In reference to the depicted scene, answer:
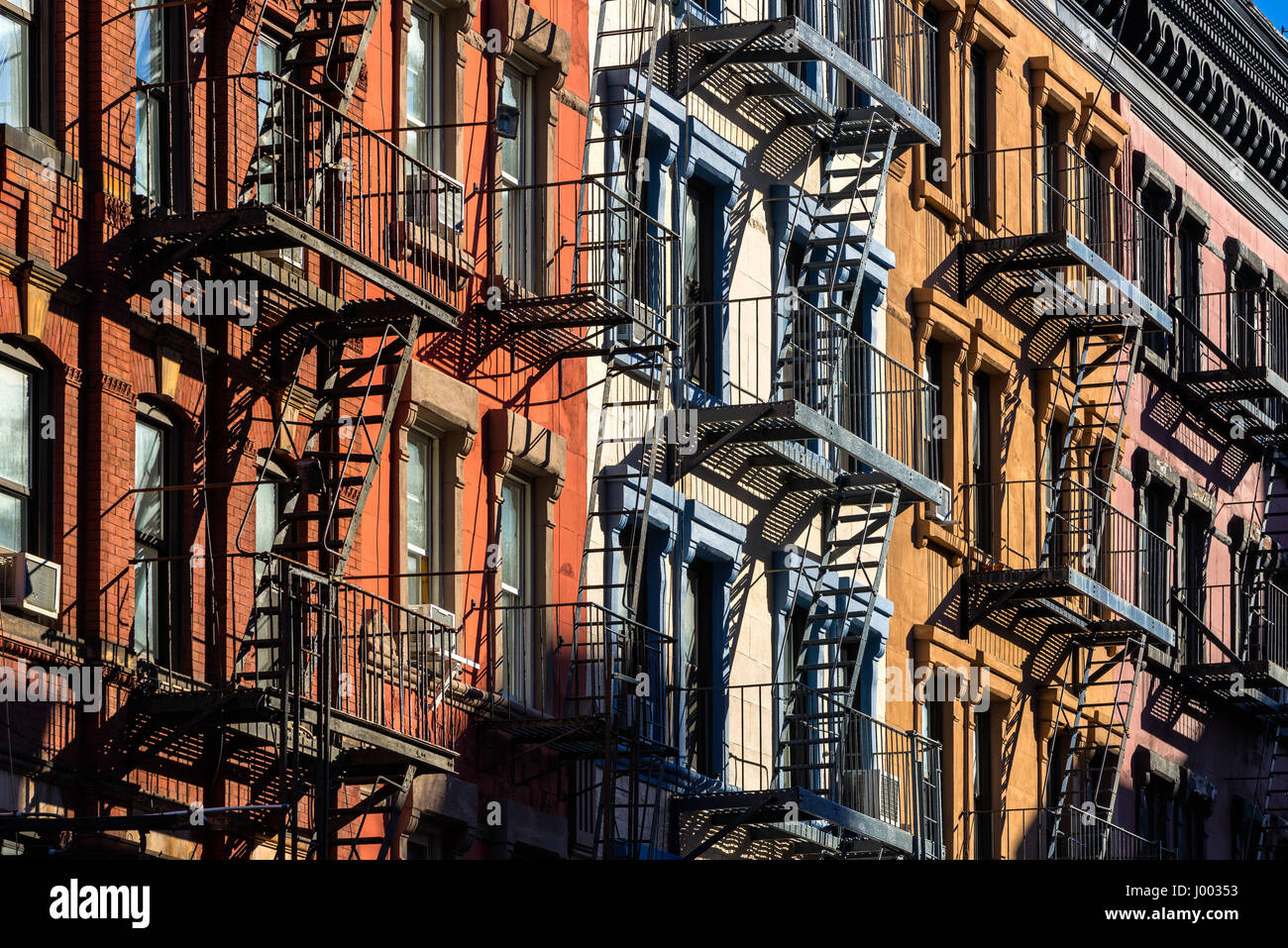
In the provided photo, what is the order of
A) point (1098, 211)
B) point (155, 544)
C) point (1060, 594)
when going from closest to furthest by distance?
point (155, 544), point (1060, 594), point (1098, 211)

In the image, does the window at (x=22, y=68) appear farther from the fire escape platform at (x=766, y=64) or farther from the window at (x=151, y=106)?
the fire escape platform at (x=766, y=64)

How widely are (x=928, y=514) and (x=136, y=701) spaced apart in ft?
53.1

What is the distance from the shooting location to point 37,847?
933 inches

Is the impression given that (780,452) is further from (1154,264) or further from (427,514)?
(1154,264)

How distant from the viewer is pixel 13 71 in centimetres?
2516

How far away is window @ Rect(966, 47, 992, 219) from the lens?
42719 mm

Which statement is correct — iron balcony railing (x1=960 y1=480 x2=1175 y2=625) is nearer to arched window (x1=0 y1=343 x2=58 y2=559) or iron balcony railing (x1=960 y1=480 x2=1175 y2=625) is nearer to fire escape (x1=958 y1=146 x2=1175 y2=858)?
fire escape (x1=958 y1=146 x2=1175 y2=858)

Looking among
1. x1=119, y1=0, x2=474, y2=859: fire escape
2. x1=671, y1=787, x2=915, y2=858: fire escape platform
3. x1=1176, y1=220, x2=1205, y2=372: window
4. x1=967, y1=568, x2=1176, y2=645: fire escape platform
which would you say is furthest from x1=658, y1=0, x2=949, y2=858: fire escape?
x1=1176, y1=220, x2=1205, y2=372: window

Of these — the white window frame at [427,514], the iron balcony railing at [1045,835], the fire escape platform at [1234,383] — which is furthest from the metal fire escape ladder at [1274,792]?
the white window frame at [427,514]

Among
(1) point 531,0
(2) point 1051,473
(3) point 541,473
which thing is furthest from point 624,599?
(2) point 1051,473

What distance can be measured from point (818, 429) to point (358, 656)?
28.5ft

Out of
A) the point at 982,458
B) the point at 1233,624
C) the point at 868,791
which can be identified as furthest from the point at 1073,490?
the point at 868,791

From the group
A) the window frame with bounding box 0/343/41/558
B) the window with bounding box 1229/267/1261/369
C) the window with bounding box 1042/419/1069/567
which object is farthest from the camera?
the window with bounding box 1229/267/1261/369

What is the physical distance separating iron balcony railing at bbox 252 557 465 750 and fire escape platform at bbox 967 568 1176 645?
39.6 ft
